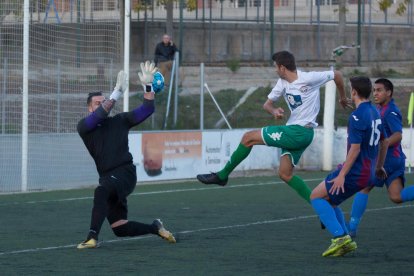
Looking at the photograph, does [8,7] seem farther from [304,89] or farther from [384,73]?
[384,73]

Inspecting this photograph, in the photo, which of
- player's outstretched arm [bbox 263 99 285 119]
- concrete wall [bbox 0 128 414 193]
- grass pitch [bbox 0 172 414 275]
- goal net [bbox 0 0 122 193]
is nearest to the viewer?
grass pitch [bbox 0 172 414 275]

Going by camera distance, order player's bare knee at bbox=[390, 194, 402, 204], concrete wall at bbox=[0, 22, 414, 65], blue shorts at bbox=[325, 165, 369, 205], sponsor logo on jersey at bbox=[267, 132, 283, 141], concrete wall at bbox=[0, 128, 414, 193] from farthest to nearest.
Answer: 1. concrete wall at bbox=[0, 22, 414, 65]
2. concrete wall at bbox=[0, 128, 414, 193]
3. player's bare knee at bbox=[390, 194, 402, 204]
4. sponsor logo on jersey at bbox=[267, 132, 283, 141]
5. blue shorts at bbox=[325, 165, 369, 205]

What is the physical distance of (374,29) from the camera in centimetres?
3706

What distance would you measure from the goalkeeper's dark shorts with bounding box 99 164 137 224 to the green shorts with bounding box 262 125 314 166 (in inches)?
60.6

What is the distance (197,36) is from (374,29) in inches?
280

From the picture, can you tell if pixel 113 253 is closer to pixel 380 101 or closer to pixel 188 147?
pixel 380 101

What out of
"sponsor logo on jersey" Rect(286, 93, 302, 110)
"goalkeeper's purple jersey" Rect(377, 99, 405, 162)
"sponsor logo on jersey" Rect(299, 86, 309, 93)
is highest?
"sponsor logo on jersey" Rect(299, 86, 309, 93)

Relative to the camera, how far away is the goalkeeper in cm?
1137

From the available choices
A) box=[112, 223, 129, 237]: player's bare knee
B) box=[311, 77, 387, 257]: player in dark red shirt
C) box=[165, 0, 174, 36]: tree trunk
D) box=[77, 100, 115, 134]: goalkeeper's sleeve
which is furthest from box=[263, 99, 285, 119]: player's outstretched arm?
box=[165, 0, 174, 36]: tree trunk

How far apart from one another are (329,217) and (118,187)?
7.42 ft

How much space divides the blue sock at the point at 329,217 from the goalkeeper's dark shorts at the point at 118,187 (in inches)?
81.0

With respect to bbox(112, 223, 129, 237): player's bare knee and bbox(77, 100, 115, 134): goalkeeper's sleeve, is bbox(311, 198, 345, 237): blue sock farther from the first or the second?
bbox(77, 100, 115, 134): goalkeeper's sleeve

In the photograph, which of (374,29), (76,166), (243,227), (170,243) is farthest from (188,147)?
(374,29)

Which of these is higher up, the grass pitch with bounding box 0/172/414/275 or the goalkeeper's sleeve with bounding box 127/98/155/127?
the goalkeeper's sleeve with bounding box 127/98/155/127
